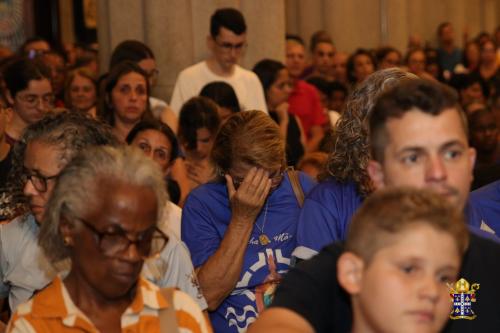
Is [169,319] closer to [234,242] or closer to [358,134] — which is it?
[358,134]

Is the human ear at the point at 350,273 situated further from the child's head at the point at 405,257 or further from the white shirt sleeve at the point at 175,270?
the white shirt sleeve at the point at 175,270

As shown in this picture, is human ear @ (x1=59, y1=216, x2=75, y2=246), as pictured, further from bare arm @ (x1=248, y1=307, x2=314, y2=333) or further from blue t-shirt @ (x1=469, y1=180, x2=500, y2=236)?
blue t-shirt @ (x1=469, y1=180, x2=500, y2=236)

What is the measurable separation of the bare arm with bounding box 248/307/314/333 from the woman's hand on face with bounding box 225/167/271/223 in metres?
2.09

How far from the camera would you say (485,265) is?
10.7 ft

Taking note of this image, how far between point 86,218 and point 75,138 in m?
1.03

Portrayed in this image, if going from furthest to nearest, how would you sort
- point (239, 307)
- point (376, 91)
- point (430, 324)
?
point (239, 307)
point (376, 91)
point (430, 324)

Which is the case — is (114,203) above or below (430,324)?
above

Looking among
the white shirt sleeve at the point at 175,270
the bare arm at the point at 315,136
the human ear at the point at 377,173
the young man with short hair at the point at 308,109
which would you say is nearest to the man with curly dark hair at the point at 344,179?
the white shirt sleeve at the point at 175,270

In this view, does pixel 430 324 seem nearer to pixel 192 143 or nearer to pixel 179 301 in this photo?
pixel 179 301

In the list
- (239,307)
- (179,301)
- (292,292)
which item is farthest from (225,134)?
(292,292)

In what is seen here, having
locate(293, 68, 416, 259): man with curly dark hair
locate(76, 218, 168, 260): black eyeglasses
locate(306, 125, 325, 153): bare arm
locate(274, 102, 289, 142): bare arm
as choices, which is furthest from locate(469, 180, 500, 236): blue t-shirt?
locate(306, 125, 325, 153): bare arm

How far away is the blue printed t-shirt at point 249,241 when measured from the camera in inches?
203

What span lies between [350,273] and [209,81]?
6.40 meters

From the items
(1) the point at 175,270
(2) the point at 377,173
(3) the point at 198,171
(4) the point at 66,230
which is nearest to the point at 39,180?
(1) the point at 175,270
